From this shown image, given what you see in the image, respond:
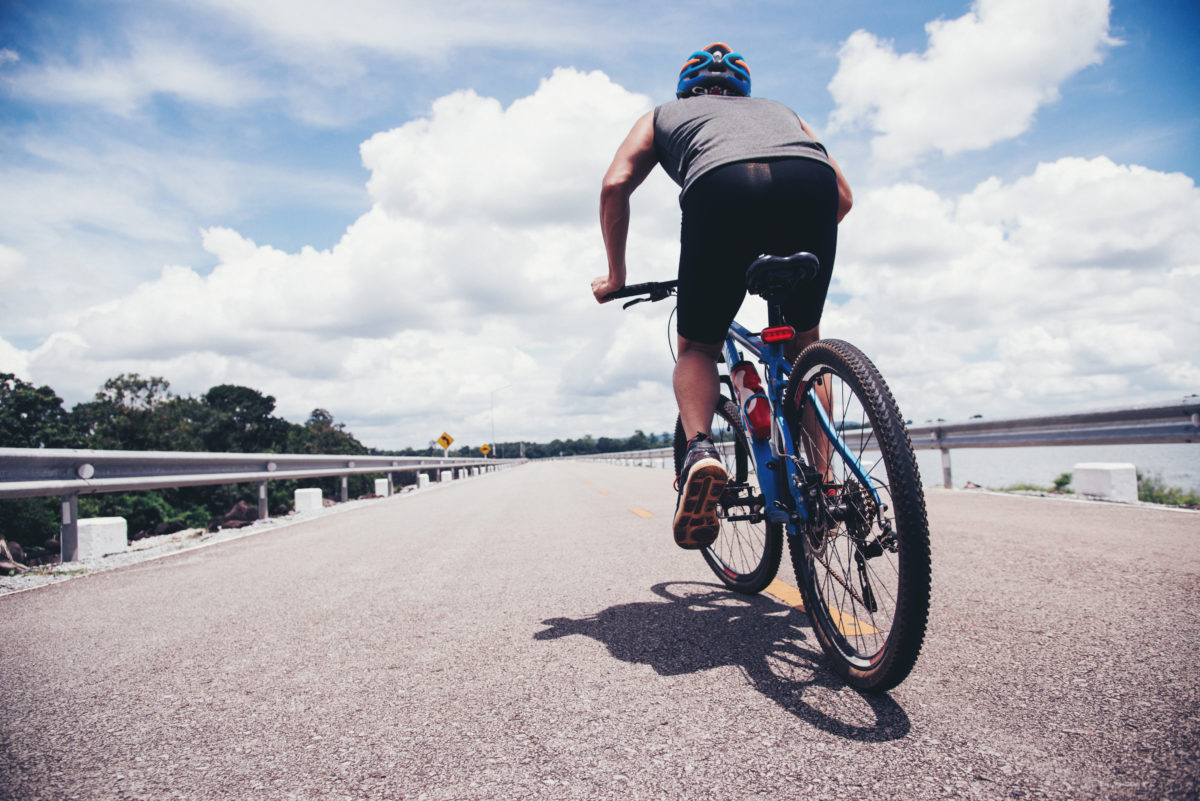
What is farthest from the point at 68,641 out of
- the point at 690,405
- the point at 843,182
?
the point at 843,182

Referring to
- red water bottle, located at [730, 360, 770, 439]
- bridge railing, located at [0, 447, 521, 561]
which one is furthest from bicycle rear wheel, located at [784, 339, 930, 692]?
bridge railing, located at [0, 447, 521, 561]

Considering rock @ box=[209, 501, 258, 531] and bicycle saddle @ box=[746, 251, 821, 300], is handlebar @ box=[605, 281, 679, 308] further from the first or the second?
rock @ box=[209, 501, 258, 531]

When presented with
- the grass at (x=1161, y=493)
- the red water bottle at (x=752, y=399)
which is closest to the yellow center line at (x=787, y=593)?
the red water bottle at (x=752, y=399)

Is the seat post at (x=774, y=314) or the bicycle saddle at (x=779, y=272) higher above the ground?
the bicycle saddle at (x=779, y=272)

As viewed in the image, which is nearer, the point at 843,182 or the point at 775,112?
the point at 775,112

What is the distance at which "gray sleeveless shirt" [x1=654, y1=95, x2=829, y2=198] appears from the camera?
222 cm

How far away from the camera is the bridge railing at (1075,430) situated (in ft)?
18.3

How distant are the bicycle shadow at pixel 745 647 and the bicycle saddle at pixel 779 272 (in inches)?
51.7

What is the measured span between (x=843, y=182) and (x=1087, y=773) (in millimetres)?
2316

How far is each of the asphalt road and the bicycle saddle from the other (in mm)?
1321

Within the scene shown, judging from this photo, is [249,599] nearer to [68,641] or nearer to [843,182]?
[68,641]

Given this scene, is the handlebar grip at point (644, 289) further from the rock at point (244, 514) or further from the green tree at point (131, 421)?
the green tree at point (131, 421)

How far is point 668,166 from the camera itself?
8.41ft

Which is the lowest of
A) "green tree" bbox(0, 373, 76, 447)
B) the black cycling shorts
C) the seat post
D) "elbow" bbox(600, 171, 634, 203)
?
the seat post
